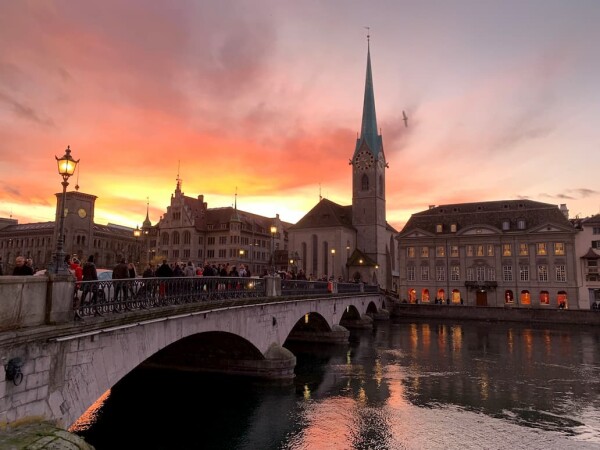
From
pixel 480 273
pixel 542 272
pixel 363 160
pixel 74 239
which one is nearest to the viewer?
pixel 542 272

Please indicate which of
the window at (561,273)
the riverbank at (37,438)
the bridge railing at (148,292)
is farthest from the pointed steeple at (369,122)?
the riverbank at (37,438)

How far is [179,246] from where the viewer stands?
94.3 meters

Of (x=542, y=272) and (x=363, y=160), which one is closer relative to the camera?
(x=542, y=272)

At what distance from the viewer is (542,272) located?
6875cm

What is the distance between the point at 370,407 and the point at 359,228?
67.9 meters

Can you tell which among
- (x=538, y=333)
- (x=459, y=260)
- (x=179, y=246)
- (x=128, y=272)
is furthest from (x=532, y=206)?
(x=128, y=272)

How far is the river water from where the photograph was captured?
17188mm

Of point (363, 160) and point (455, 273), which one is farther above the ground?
point (363, 160)

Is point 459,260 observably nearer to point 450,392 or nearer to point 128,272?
point 450,392

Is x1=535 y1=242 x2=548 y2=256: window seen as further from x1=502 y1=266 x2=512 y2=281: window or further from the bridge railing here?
the bridge railing

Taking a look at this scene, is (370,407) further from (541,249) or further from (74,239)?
(74,239)

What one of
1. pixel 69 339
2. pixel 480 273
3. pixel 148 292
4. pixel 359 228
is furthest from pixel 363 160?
pixel 69 339

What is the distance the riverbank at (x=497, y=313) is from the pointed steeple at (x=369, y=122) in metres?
31.8

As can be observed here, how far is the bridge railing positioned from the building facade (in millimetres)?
58699
